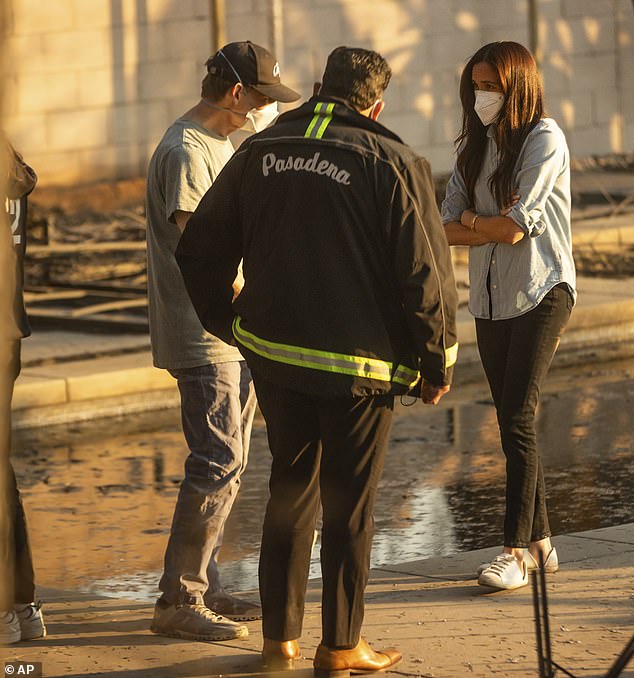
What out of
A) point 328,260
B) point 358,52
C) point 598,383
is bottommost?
point 598,383

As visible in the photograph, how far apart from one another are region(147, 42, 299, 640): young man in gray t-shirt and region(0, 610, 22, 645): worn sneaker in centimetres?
43

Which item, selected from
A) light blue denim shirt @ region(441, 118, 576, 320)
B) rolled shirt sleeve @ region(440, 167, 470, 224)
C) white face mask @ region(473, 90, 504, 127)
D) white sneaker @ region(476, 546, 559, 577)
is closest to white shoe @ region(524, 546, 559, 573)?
white sneaker @ region(476, 546, 559, 577)

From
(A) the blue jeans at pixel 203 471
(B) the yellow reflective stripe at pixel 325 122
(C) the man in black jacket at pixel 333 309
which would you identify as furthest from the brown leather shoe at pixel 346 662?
(B) the yellow reflective stripe at pixel 325 122

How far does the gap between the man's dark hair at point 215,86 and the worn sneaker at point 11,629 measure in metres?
1.69

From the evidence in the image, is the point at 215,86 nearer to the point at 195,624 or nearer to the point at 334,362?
the point at 334,362

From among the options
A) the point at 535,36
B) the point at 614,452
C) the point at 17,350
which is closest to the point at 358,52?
the point at 17,350

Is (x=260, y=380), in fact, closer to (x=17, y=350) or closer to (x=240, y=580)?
(x=17, y=350)

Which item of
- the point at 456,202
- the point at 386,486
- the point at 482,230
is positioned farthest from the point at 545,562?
the point at 386,486

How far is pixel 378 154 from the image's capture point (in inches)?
186

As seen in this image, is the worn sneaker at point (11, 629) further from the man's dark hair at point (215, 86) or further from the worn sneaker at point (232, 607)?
the man's dark hair at point (215, 86)

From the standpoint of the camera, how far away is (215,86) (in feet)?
18.0

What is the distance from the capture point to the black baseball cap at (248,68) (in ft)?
17.8

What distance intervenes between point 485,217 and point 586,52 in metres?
15.2

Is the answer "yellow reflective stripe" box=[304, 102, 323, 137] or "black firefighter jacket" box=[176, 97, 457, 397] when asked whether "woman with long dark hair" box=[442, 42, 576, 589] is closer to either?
"black firefighter jacket" box=[176, 97, 457, 397]
